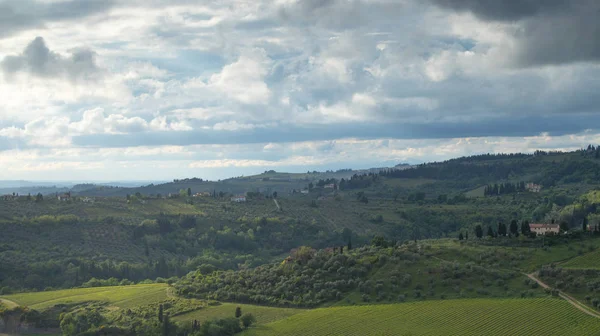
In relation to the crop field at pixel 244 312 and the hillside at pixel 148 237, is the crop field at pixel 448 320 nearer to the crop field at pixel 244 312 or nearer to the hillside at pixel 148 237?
the crop field at pixel 244 312

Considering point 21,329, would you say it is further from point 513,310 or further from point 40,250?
point 513,310

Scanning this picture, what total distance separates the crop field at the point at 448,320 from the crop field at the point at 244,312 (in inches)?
111

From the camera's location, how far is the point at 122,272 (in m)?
143

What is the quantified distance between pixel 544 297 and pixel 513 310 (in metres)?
6.18

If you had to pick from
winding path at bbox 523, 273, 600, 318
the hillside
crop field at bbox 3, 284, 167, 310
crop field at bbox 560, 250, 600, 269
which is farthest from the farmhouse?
crop field at bbox 3, 284, 167, 310

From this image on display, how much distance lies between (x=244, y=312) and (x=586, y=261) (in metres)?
48.4

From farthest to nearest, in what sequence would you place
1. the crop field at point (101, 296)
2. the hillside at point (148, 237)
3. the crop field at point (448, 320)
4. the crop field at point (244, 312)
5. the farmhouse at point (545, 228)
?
1. the hillside at point (148, 237)
2. the farmhouse at point (545, 228)
3. the crop field at point (101, 296)
4. the crop field at point (244, 312)
5. the crop field at point (448, 320)

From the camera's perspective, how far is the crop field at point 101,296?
3967 inches

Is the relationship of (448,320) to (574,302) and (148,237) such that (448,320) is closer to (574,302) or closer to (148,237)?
(574,302)

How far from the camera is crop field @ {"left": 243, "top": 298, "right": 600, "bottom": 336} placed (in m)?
72.1

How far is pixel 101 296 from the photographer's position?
107312mm

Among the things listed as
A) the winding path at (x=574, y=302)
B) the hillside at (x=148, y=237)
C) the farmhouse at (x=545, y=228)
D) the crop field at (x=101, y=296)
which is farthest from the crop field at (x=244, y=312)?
the farmhouse at (x=545, y=228)

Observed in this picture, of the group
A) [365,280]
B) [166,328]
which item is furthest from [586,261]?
[166,328]

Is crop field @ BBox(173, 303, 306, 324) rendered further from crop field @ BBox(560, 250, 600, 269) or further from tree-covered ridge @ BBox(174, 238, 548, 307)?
crop field @ BBox(560, 250, 600, 269)
